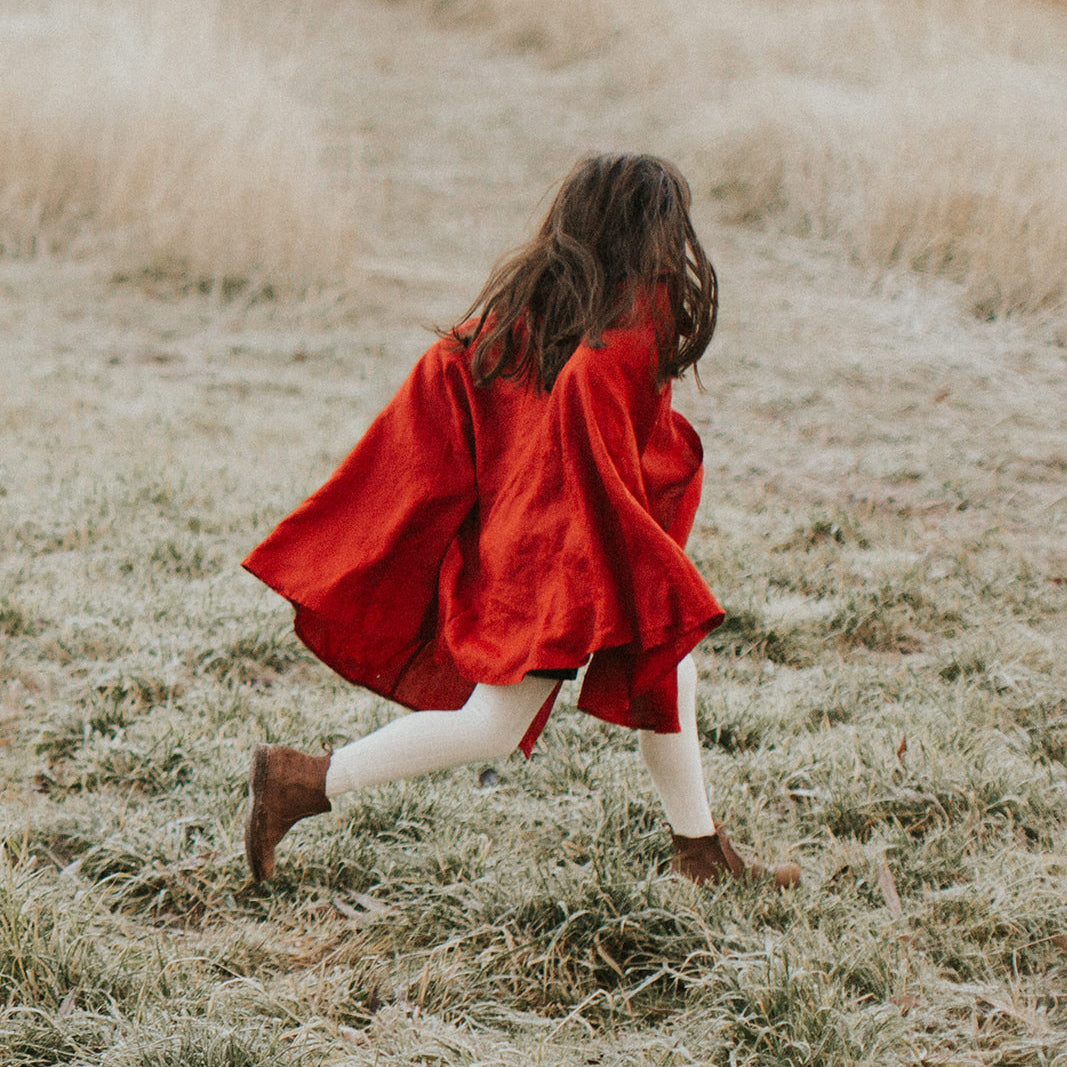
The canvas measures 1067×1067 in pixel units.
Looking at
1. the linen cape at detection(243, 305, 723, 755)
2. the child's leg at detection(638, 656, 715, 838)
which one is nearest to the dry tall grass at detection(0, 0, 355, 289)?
the linen cape at detection(243, 305, 723, 755)

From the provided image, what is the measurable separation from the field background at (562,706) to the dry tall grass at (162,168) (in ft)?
0.11

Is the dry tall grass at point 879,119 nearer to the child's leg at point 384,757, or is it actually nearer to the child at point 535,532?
the child at point 535,532

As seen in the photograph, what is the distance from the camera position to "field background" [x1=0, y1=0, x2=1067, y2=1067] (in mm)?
2184

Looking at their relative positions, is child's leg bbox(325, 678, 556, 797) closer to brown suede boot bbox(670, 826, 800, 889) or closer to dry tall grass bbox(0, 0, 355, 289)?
brown suede boot bbox(670, 826, 800, 889)

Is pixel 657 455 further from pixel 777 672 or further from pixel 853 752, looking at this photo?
pixel 777 672

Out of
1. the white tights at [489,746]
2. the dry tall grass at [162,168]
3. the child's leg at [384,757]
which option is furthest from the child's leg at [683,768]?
the dry tall grass at [162,168]

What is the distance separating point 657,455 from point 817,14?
1099 cm

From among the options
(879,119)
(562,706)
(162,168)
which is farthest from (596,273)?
(879,119)

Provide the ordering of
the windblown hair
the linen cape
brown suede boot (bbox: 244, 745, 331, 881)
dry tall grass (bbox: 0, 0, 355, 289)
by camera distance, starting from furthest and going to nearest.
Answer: dry tall grass (bbox: 0, 0, 355, 289) < brown suede boot (bbox: 244, 745, 331, 881) < the windblown hair < the linen cape

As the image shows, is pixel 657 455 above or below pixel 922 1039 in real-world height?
above

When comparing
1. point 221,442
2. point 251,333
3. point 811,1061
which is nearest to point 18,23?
point 251,333

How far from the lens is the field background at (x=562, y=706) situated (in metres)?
2.18

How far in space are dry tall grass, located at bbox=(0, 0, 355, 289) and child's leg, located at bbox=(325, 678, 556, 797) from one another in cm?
565

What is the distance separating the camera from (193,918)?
2496 mm
